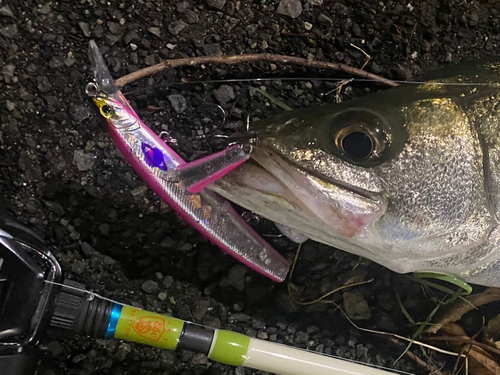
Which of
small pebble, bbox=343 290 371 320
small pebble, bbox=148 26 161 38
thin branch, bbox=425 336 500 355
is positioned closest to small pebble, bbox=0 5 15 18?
small pebble, bbox=148 26 161 38

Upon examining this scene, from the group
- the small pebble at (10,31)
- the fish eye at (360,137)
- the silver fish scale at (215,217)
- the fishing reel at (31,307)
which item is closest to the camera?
the fishing reel at (31,307)

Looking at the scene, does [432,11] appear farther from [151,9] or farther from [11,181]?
[11,181]

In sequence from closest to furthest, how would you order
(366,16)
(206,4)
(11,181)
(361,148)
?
(361,148)
(11,181)
(206,4)
(366,16)

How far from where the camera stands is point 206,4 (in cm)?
166

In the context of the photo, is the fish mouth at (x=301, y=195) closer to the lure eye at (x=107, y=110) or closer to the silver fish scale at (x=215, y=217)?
the silver fish scale at (x=215, y=217)

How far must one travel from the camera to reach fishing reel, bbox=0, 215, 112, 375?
3.76 ft

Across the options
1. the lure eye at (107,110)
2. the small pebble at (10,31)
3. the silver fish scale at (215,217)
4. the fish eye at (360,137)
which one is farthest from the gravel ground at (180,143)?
the fish eye at (360,137)

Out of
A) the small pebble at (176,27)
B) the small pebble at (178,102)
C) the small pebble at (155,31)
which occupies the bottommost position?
the small pebble at (178,102)

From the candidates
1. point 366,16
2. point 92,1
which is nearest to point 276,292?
point 366,16

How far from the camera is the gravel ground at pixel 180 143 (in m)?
1.54

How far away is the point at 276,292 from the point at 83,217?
73cm

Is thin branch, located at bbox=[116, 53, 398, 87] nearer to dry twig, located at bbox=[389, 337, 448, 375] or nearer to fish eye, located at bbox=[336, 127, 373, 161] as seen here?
fish eye, located at bbox=[336, 127, 373, 161]

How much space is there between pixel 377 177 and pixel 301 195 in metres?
0.21

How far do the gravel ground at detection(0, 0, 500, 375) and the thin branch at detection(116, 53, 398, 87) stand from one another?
36 millimetres
